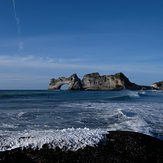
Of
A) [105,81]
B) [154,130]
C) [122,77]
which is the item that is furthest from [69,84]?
[154,130]

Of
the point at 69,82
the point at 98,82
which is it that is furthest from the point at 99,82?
the point at 69,82

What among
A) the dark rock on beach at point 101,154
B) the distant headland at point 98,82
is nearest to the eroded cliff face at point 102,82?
the distant headland at point 98,82

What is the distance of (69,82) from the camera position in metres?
82.6

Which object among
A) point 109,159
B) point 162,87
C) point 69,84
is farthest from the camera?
point 162,87

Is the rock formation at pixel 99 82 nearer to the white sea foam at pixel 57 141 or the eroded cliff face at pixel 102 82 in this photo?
the eroded cliff face at pixel 102 82

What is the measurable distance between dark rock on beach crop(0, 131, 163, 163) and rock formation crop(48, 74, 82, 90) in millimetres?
75858

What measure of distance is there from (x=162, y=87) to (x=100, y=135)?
135 meters

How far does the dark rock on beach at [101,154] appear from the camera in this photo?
3679mm

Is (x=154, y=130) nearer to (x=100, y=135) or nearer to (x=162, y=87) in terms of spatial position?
(x=100, y=135)

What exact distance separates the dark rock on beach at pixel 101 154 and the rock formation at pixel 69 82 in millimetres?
75858

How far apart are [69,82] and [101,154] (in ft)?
259

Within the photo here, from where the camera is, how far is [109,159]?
3.76 metres

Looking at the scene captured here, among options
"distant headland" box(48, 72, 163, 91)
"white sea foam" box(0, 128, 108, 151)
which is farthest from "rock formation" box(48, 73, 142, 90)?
"white sea foam" box(0, 128, 108, 151)

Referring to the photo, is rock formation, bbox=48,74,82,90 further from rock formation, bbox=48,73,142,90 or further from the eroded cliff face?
the eroded cliff face
